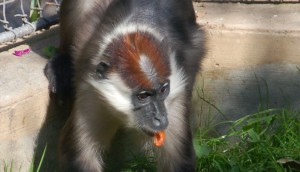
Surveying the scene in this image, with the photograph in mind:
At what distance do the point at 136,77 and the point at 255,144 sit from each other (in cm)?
143

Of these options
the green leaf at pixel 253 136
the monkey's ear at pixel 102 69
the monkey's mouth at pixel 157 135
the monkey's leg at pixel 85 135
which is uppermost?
the monkey's ear at pixel 102 69

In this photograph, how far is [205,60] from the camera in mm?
5621

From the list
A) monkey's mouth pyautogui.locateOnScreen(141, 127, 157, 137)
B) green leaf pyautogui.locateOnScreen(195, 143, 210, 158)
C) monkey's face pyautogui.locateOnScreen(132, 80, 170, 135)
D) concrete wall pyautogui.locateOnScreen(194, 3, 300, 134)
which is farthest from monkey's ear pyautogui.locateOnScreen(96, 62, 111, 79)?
concrete wall pyautogui.locateOnScreen(194, 3, 300, 134)

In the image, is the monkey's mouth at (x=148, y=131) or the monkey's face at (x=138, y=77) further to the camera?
the monkey's mouth at (x=148, y=131)

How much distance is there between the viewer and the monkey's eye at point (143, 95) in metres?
4.35

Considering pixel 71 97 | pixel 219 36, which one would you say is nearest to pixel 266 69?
pixel 219 36

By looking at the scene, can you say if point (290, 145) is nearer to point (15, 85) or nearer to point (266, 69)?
point (266, 69)

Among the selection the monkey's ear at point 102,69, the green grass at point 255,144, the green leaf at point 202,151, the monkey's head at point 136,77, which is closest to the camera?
the monkey's head at point 136,77

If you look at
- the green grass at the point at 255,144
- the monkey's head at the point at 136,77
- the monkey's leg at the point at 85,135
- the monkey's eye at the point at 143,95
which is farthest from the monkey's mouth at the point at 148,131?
the green grass at the point at 255,144

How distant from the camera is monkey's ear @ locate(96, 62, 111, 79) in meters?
4.39

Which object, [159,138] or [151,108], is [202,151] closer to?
[159,138]

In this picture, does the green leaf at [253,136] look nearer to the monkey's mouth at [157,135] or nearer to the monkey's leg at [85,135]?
the monkey's mouth at [157,135]

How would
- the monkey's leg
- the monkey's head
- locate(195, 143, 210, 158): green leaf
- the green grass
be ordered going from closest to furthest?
the monkey's head, the monkey's leg, the green grass, locate(195, 143, 210, 158): green leaf

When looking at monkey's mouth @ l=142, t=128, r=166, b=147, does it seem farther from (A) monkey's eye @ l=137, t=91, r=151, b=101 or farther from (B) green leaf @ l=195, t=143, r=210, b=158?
(B) green leaf @ l=195, t=143, r=210, b=158
